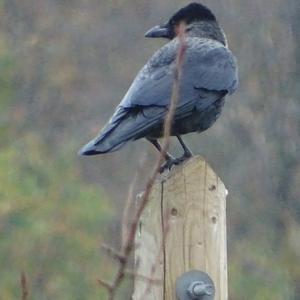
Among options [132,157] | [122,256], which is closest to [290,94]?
[132,157]

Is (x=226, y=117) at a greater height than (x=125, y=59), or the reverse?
(x=125, y=59)

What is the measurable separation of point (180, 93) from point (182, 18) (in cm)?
98

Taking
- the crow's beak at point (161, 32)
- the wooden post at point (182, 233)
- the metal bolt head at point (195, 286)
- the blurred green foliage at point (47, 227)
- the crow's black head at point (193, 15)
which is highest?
the blurred green foliage at point (47, 227)

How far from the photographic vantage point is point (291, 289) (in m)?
16.3

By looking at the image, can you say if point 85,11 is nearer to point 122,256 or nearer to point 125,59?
point 125,59

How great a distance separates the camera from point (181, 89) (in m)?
6.93

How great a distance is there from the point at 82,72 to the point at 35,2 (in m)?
1.05

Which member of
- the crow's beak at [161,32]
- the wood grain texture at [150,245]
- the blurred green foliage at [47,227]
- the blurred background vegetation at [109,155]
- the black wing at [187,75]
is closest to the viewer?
the wood grain texture at [150,245]

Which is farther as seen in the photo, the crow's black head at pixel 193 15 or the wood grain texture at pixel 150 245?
the crow's black head at pixel 193 15

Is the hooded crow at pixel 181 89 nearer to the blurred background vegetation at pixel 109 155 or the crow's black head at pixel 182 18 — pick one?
the crow's black head at pixel 182 18

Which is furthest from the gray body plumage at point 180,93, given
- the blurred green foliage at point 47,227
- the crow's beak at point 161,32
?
the blurred green foliage at point 47,227

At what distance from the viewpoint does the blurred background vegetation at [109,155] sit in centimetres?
1493

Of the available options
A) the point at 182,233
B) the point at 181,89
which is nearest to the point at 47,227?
the point at 181,89

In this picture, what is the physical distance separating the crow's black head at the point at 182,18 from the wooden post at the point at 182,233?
3.09 m
